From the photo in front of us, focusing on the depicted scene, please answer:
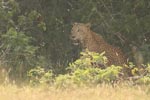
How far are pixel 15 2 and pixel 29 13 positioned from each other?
2.30 feet

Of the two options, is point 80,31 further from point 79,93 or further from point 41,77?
point 79,93

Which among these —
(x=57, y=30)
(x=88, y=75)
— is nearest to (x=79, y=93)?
(x=88, y=75)

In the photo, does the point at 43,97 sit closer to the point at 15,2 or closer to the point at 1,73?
the point at 1,73

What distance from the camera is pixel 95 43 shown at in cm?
1114

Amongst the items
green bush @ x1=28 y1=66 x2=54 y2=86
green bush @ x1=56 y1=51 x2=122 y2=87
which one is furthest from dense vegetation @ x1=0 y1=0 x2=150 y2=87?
green bush @ x1=56 y1=51 x2=122 y2=87

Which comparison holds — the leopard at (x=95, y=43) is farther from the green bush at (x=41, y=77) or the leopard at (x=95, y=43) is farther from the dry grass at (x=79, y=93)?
the dry grass at (x=79, y=93)

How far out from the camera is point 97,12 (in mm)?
11914

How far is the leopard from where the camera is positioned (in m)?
10.8

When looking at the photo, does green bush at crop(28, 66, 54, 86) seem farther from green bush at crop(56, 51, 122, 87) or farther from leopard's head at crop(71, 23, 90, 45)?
leopard's head at crop(71, 23, 90, 45)

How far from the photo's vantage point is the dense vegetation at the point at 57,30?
1160 cm

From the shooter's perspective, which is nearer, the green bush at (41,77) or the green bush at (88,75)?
the green bush at (88,75)

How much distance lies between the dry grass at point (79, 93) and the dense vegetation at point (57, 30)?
2.45 metres

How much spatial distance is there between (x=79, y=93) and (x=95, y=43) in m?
3.57

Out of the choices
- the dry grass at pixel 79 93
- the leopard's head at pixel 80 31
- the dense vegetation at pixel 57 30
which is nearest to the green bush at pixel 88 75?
the dry grass at pixel 79 93
